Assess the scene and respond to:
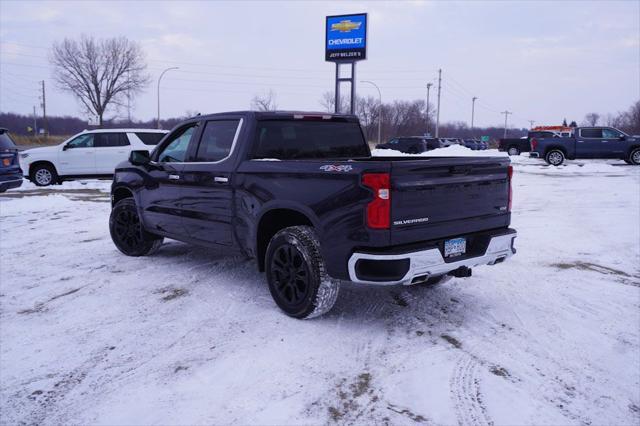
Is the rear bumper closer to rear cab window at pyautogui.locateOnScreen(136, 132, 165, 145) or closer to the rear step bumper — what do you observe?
rear cab window at pyautogui.locateOnScreen(136, 132, 165, 145)

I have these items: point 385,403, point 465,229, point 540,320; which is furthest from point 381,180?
point 540,320

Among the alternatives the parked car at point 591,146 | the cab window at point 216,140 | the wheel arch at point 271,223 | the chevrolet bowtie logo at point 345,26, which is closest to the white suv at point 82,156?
the cab window at point 216,140

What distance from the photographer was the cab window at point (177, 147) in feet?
19.1

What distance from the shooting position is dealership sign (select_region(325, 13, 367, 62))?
89.8 ft

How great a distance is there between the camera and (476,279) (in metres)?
5.80

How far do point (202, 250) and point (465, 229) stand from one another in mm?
4116

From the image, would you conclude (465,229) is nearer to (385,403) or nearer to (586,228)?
(385,403)

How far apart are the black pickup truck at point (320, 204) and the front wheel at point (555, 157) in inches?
879

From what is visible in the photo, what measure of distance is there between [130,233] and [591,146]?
79.9 feet

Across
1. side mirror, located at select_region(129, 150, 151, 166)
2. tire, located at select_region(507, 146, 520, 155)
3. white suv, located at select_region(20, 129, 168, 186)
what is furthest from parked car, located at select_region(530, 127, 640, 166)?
side mirror, located at select_region(129, 150, 151, 166)

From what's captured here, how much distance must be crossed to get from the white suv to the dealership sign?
14549 mm

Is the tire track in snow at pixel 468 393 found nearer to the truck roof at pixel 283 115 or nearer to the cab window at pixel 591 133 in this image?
the truck roof at pixel 283 115

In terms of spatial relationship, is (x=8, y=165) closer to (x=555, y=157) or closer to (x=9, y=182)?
(x=9, y=182)

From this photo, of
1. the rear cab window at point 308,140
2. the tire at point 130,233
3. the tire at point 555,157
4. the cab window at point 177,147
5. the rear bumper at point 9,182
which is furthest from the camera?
the tire at point 555,157
